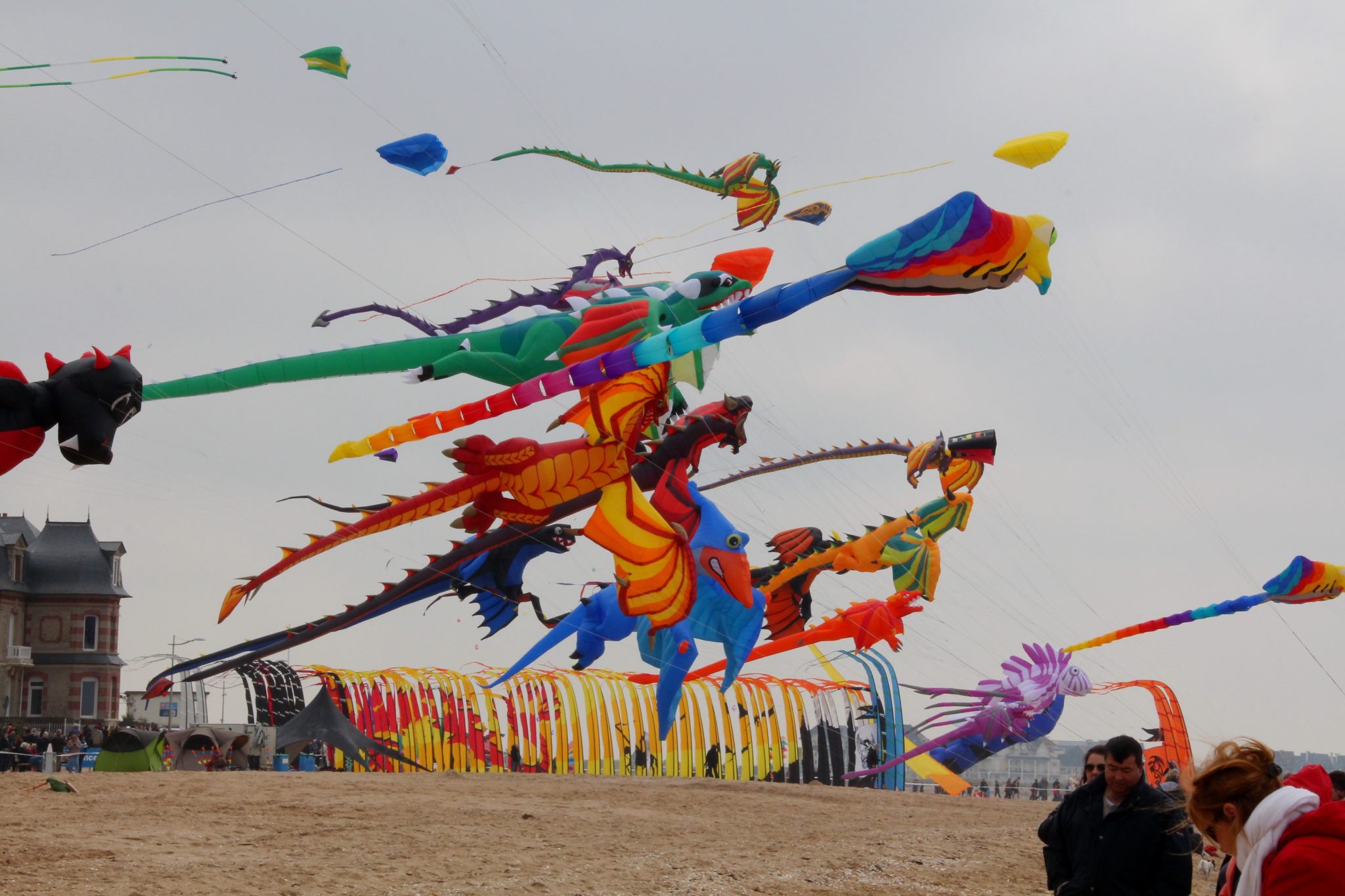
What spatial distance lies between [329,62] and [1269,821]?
12.3 metres

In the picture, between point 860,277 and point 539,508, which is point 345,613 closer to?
point 539,508

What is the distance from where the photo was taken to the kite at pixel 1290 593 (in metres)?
23.2

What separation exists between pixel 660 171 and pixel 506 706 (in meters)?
9.39

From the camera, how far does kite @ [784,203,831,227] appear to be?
1916 cm

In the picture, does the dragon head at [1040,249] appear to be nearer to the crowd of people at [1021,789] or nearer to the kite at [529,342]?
the kite at [529,342]

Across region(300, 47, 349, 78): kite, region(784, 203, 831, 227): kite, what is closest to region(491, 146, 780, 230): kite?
region(784, 203, 831, 227): kite

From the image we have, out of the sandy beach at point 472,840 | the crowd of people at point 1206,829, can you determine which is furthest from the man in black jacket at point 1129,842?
the sandy beach at point 472,840

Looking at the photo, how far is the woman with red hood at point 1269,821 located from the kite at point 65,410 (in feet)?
28.0

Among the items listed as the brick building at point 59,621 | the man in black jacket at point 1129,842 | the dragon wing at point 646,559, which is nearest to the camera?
the man in black jacket at point 1129,842

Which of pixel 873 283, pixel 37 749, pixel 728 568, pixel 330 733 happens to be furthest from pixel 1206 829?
pixel 37 749

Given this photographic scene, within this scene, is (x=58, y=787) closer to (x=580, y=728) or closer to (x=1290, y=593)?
(x=580, y=728)

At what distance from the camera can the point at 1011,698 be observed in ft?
85.8

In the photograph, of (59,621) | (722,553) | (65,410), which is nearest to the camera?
(65,410)

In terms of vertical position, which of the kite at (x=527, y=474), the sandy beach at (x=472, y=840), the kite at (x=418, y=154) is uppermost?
the kite at (x=418, y=154)
